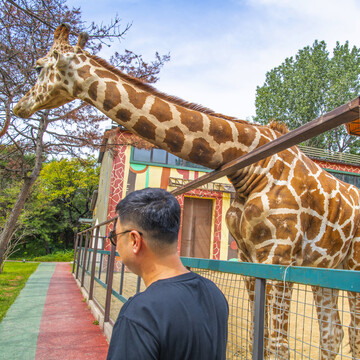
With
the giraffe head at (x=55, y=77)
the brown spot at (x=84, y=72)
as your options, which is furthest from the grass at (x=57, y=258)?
the brown spot at (x=84, y=72)

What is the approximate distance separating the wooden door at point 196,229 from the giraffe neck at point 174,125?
12.1 meters

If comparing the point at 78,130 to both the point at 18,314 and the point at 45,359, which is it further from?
the point at 45,359

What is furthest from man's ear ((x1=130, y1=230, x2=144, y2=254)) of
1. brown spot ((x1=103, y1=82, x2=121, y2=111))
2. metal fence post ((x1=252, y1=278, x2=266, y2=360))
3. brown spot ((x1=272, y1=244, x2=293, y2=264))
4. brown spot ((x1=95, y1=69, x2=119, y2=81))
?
brown spot ((x1=95, y1=69, x2=119, y2=81))

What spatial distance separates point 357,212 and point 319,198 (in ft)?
1.87

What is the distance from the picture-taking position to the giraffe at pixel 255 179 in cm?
273

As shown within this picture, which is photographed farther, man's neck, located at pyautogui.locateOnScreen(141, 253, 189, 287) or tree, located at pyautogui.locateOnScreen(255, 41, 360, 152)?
tree, located at pyautogui.locateOnScreen(255, 41, 360, 152)

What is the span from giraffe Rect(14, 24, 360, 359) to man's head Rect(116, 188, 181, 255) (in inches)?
59.8

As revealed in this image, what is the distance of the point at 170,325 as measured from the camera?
3.53ft

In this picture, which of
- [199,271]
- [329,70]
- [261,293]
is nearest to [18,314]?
[199,271]

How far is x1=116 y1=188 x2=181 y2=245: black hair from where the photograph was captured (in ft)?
4.20

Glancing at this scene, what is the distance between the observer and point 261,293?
5.34 feet

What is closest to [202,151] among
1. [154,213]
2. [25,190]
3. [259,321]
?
[259,321]

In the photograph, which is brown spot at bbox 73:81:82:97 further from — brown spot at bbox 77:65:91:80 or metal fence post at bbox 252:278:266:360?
metal fence post at bbox 252:278:266:360

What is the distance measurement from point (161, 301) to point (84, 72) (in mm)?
2704
